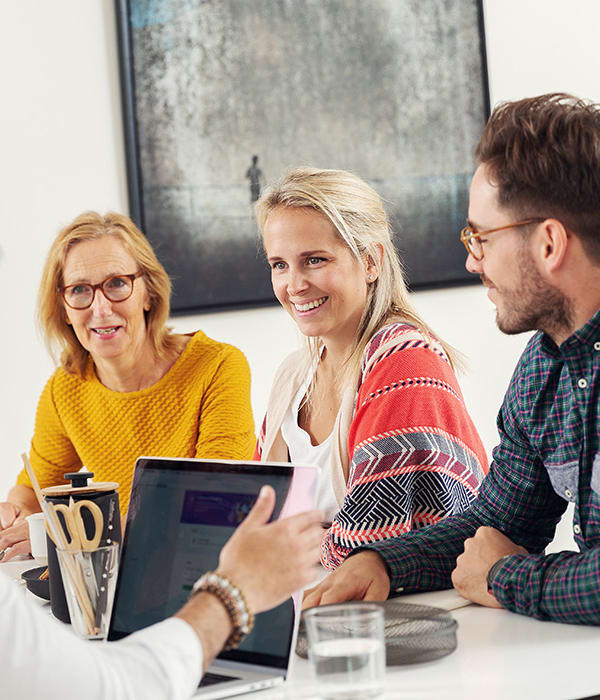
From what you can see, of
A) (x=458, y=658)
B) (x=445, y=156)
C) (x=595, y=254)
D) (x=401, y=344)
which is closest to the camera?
(x=458, y=658)

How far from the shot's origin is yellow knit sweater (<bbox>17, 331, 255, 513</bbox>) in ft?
7.71

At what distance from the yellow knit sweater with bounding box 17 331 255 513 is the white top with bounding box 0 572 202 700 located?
4.74 ft

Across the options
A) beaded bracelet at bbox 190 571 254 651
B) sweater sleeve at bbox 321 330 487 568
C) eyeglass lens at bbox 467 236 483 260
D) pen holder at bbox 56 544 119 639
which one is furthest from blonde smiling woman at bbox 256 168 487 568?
beaded bracelet at bbox 190 571 254 651

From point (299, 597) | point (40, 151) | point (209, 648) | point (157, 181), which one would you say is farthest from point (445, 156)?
point (209, 648)

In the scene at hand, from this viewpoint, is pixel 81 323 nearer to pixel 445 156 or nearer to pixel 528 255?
pixel 528 255

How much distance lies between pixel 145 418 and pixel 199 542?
1.36 m

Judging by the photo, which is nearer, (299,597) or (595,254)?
(299,597)

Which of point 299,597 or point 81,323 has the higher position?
point 81,323

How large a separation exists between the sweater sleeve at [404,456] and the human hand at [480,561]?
0.29 metres

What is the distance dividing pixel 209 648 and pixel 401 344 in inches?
41.4

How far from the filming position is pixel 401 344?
183cm

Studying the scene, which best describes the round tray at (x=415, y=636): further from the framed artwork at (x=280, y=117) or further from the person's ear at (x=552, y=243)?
the framed artwork at (x=280, y=117)

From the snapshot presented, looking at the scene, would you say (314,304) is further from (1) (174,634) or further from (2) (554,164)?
(1) (174,634)

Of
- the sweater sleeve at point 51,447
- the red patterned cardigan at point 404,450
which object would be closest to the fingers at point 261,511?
the red patterned cardigan at point 404,450
